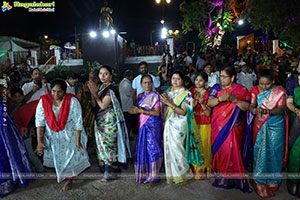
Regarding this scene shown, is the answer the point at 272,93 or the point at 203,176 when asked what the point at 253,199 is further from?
the point at 272,93

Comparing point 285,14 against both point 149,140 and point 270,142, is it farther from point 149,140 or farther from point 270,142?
point 149,140

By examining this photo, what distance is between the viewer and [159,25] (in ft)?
101

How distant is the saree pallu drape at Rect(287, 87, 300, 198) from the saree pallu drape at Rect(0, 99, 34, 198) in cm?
375

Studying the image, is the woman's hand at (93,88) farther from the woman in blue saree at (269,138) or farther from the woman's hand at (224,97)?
the woman in blue saree at (269,138)

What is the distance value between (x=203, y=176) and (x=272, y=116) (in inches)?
52.5

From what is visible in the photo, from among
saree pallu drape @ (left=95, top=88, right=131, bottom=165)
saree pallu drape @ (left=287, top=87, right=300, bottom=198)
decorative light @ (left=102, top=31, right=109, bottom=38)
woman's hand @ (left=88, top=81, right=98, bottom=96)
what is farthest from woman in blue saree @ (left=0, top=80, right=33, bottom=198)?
decorative light @ (left=102, top=31, right=109, bottom=38)

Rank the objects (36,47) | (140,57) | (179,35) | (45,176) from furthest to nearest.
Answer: (179,35), (36,47), (140,57), (45,176)

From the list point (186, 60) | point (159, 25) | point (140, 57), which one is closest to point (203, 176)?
point (186, 60)

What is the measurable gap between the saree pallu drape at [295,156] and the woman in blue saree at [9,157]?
3.75 meters

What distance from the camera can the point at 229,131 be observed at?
3428mm

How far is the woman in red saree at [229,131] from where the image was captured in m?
3.37

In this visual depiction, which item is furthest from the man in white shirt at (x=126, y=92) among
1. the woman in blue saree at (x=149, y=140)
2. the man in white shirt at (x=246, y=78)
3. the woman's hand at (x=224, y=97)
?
the man in white shirt at (x=246, y=78)

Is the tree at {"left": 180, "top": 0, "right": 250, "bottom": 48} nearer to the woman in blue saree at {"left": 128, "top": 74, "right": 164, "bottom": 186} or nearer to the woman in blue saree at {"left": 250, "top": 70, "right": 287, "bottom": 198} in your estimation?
the woman in blue saree at {"left": 250, "top": 70, "right": 287, "bottom": 198}

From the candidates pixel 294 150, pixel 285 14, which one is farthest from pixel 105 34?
pixel 294 150
